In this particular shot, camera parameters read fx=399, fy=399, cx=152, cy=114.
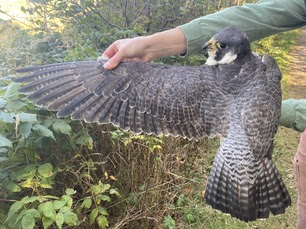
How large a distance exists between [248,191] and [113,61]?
1.31m

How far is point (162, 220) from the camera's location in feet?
13.4

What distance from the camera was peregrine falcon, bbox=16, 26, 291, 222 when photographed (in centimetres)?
263

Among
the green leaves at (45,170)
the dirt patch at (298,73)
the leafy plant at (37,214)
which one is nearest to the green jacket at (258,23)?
the green leaves at (45,170)

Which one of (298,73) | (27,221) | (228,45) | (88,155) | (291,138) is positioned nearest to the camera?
(27,221)

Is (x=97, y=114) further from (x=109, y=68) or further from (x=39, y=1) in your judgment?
(x=39, y=1)

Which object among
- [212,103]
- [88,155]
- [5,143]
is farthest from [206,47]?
[5,143]

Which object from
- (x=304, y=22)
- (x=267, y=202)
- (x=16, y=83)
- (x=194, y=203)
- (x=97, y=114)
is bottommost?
(x=194, y=203)

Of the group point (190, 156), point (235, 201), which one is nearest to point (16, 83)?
point (235, 201)

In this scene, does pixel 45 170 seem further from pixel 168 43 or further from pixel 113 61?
pixel 168 43

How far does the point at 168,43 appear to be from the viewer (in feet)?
9.94

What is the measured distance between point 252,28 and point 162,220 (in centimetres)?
216

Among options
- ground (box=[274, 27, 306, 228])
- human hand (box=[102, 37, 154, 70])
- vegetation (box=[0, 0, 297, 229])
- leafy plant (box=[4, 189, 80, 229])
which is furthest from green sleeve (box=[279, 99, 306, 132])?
ground (box=[274, 27, 306, 228])

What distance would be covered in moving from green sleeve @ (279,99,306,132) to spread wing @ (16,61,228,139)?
0.57 metres

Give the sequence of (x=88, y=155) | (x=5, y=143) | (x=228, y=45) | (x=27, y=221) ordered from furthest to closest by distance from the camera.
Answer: (x=88, y=155)
(x=228, y=45)
(x=27, y=221)
(x=5, y=143)
